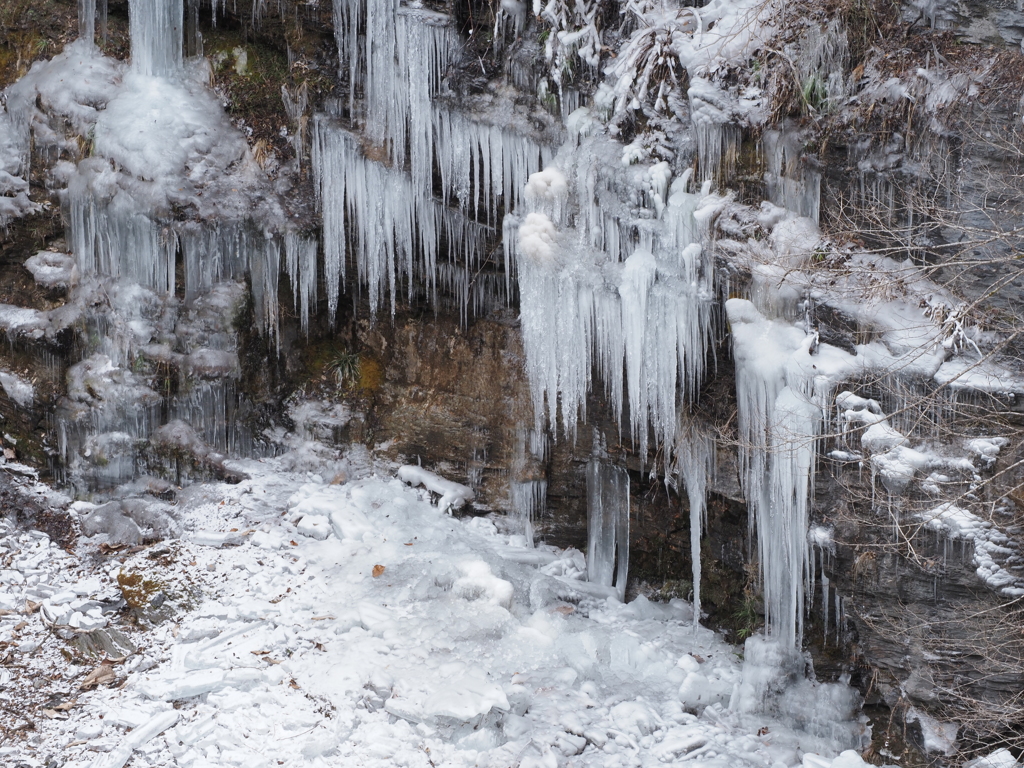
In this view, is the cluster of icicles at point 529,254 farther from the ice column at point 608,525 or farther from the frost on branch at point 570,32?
the frost on branch at point 570,32

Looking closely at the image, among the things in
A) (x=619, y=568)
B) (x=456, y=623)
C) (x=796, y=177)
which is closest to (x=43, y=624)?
(x=456, y=623)

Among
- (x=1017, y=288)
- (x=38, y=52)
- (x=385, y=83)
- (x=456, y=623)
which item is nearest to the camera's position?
(x=1017, y=288)

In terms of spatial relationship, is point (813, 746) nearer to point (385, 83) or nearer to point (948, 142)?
point (948, 142)

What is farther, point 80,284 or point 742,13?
point 80,284

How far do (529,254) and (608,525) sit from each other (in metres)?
2.48

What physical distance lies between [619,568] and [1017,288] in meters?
3.76

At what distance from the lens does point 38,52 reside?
25.2 feet

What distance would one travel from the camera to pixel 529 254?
6285 millimetres

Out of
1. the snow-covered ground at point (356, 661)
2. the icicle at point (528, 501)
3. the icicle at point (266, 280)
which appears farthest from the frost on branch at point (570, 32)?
the snow-covered ground at point (356, 661)

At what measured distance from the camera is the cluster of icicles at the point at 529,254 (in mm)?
5695

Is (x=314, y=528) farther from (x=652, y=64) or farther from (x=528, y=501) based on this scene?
(x=652, y=64)

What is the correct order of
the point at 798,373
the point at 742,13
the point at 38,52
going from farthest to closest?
the point at 38,52, the point at 742,13, the point at 798,373

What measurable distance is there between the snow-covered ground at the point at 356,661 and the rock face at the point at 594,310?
50 cm

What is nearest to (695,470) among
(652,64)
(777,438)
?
(777,438)
